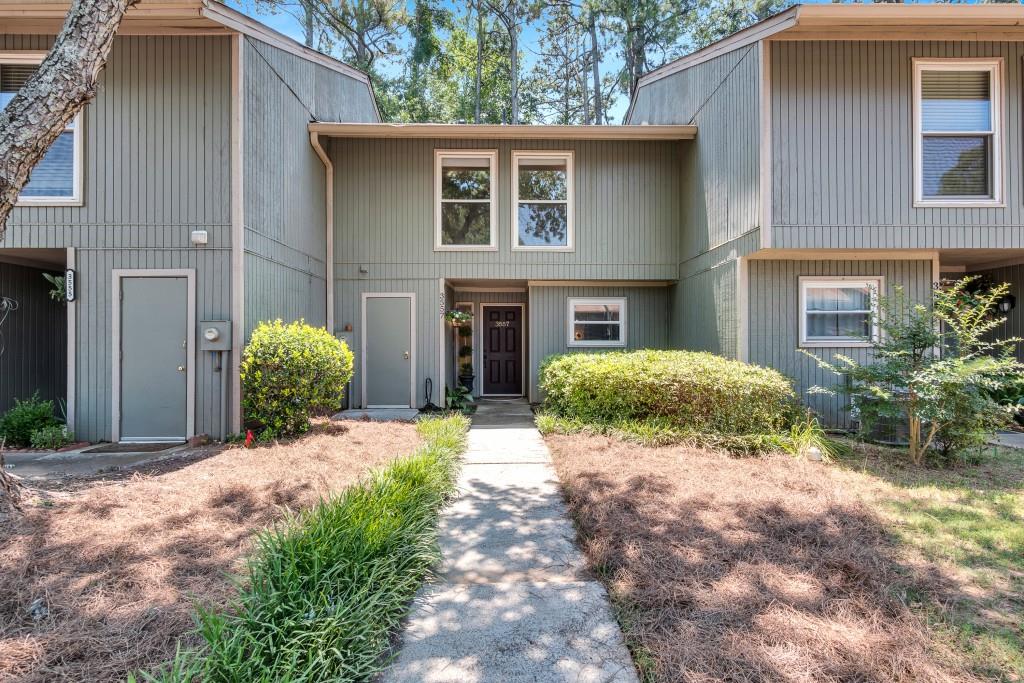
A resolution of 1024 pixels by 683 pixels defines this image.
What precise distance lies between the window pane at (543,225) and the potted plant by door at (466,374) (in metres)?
2.92

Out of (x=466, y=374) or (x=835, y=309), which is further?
(x=466, y=374)

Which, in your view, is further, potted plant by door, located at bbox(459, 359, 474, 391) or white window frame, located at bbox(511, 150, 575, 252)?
potted plant by door, located at bbox(459, 359, 474, 391)

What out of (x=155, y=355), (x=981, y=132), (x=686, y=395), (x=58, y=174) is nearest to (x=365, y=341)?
(x=155, y=355)

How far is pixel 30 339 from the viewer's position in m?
7.16

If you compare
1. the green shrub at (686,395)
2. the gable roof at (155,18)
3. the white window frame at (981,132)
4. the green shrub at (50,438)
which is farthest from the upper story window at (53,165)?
the white window frame at (981,132)

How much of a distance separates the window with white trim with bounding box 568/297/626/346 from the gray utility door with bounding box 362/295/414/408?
304cm

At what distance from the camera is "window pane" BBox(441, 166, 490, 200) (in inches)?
338

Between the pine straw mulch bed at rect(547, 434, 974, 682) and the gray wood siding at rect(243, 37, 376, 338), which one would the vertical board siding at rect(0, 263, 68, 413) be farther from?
the pine straw mulch bed at rect(547, 434, 974, 682)

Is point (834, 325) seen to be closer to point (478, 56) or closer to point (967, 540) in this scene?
point (967, 540)

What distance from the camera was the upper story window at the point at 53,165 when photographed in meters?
5.71

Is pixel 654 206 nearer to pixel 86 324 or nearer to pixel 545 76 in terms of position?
pixel 86 324

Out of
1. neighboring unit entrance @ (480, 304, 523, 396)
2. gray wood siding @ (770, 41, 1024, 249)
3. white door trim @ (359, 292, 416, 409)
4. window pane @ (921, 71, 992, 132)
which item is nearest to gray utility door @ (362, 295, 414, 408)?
white door trim @ (359, 292, 416, 409)

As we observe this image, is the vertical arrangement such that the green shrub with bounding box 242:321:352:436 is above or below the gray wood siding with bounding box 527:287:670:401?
below

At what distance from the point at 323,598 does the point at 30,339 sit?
827cm
